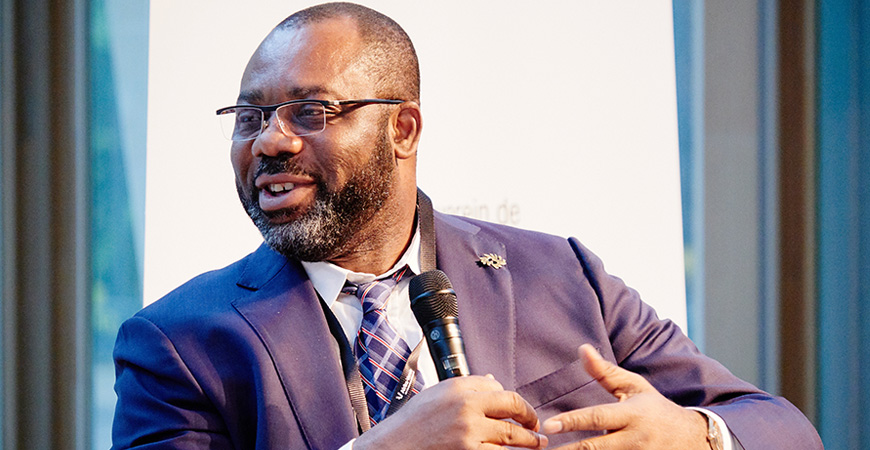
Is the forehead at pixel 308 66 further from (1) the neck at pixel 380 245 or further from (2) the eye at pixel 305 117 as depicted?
(1) the neck at pixel 380 245

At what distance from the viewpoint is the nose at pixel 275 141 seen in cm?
149

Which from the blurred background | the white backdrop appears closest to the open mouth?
the white backdrop

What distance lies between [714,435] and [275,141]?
1066mm

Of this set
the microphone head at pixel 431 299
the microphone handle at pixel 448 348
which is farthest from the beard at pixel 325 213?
the microphone handle at pixel 448 348

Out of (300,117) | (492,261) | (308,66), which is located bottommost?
(492,261)

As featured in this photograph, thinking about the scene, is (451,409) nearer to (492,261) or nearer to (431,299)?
(431,299)

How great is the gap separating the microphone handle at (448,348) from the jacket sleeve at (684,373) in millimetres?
661

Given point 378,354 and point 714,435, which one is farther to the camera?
point 378,354

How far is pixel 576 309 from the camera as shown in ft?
5.52

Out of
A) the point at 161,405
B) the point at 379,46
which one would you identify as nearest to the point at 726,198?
the point at 379,46

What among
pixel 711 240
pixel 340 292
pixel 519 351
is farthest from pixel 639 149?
pixel 340 292

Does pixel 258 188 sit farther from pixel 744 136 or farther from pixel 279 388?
A: pixel 744 136

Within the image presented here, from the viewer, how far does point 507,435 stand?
1114 mm

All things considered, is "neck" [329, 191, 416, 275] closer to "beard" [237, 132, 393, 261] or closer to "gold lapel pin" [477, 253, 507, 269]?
"beard" [237, 132, 393, 261]
